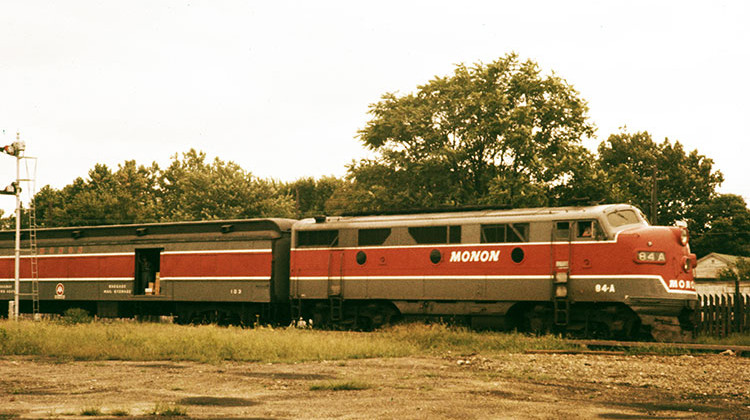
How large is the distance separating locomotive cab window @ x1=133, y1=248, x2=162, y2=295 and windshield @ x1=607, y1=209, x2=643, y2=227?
1709 centimetres

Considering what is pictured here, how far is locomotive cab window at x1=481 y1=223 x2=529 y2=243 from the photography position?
22453mm

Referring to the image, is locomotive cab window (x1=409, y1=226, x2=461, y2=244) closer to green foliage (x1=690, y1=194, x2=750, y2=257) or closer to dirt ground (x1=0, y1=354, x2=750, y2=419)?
dirt ground (x1=0, y1=354, x2=750, y2=419)

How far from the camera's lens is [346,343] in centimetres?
1909

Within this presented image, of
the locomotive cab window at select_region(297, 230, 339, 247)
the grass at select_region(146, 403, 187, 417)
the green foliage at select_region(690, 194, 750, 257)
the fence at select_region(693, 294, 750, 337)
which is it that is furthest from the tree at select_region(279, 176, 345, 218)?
the grass at select_region(146, 403, 187, 417)

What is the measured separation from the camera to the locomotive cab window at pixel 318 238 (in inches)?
1024

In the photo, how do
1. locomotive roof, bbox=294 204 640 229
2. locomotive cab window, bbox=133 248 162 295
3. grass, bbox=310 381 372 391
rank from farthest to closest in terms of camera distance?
locomotive cab window, bbox=133 248 162 295
locomotive roof, bbox=294 204 640 229
grass, bbox=310 381 372 391

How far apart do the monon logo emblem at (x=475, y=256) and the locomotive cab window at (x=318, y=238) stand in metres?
4.34

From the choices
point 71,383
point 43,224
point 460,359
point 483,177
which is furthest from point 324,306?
point 43,224

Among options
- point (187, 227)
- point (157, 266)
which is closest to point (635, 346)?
point (187, 227)

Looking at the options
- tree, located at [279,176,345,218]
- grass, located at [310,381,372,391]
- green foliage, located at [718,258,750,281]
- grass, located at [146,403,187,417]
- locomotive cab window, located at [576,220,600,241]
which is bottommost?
grass, located at [310,381,372,391]

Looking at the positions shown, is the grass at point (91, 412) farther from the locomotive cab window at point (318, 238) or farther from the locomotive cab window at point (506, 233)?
the locomotive cab window at point (318, 238)

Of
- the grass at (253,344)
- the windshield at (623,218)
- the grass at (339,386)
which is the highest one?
the windshield at (623,218)

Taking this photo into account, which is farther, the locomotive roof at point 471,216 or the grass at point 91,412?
the locomotive roof at point 471,216

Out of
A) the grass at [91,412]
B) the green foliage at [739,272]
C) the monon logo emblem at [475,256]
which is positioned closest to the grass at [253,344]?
the monon logo emblem at [475,256]
